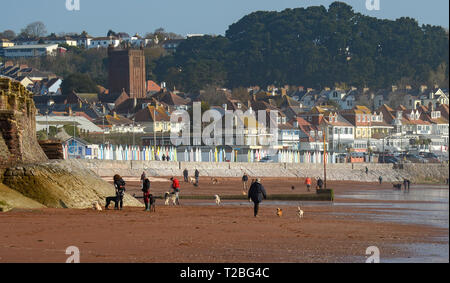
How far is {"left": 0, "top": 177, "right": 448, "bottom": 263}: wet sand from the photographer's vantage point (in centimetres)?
1762

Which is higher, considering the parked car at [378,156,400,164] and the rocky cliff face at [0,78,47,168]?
the rocky cliff face at [0,78,47,168]

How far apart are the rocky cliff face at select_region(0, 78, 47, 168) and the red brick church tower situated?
142 metres

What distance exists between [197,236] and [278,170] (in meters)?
59.9

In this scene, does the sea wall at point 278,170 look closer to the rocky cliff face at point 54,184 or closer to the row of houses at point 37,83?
the rocky cliff face at point 54,184

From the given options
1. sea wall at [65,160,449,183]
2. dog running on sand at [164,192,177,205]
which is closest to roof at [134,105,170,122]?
sea wall at [65,160,449,183]

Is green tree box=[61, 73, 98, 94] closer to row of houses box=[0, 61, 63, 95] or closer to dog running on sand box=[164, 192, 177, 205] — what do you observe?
row of houses box=[0, 61, 63, 95]

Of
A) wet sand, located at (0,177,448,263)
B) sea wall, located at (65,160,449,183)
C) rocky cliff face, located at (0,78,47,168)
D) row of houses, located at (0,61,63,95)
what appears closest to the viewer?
wet sand, located at (0,177,448,263)

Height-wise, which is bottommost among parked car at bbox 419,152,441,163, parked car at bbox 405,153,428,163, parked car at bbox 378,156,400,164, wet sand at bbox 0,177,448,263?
parked car at bbox 419,152,441,163

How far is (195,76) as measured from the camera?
189375 millimetres

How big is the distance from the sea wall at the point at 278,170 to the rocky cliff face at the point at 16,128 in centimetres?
2251
